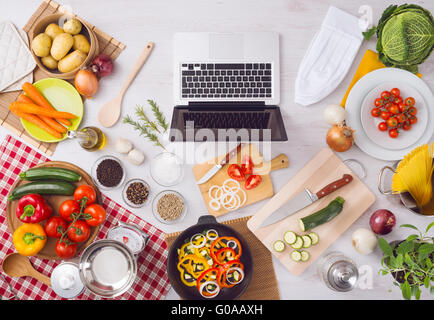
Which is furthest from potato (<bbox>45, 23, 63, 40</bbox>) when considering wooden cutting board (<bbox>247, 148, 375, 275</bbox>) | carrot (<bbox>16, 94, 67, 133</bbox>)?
wooden cutting board (<bbox>247, 148, 375, 275</bbox>)

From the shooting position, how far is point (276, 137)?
4.82 feet

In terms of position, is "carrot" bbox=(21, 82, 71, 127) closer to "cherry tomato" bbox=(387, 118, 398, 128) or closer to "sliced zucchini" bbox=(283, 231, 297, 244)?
"sliced zucchini" bbox=(283, 231, 297, 244)

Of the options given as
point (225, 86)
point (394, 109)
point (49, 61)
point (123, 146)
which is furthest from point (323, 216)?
point (49, 61)

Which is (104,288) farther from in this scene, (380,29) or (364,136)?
(380,29)

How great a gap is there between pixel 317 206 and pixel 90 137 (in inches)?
40.6

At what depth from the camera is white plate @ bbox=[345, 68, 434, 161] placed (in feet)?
4.93

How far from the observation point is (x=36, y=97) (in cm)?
151

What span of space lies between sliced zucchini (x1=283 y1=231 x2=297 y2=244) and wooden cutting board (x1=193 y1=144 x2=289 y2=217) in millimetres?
179

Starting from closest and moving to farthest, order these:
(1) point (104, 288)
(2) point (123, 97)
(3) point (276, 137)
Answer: (1) point (104, 288) → (3) point (276, 137) → (2) point (123, 97)

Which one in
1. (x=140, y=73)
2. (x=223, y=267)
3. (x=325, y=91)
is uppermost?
(x=140, y=73)

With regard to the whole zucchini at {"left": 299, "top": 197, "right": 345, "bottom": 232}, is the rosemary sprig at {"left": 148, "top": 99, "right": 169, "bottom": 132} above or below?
above

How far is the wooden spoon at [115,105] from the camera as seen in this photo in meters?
1.55

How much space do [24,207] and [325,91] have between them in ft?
4.51

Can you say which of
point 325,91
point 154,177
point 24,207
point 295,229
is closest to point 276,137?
point 325,91
